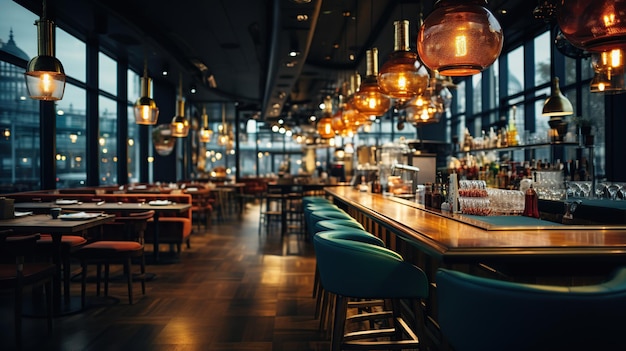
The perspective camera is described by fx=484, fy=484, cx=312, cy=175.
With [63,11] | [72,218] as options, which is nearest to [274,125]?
[63,11]

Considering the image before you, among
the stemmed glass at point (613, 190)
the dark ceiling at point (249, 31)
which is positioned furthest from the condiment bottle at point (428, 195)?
the dark ceiling at point (249, 31)

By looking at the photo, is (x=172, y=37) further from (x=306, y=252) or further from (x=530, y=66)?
(x=530, y=66)

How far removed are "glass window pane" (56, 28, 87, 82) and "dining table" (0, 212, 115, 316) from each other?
4513mm

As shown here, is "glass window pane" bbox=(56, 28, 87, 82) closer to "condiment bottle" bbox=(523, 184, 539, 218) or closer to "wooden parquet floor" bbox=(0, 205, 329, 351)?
"wooden parquet floor" bbox=(0, 205, 329, 351)

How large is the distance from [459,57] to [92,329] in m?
3.34

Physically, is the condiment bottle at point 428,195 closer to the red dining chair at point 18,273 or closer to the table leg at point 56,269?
the red dining chair at point 18,273

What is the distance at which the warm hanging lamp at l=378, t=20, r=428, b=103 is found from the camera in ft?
12.1

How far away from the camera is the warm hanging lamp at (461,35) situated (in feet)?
8.01

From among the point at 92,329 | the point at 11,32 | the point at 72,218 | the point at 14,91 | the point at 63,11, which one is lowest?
the point at 92,329

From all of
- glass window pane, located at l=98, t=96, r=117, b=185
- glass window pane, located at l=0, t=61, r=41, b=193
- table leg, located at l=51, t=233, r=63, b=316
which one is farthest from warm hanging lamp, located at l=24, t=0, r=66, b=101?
glass window pane, located at l=98, t=96, r=117, b=185

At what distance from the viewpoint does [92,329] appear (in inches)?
149

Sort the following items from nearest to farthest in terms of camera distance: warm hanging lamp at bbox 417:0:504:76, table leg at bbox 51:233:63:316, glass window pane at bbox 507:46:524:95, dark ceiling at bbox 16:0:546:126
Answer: warm hanging lamp at bbox 417:0:504:76 < table leg at bbox 51:233:63:316 < dark ceiling at bbox 16:0:546:126 < glass window pane at bbox 507:46:524:95

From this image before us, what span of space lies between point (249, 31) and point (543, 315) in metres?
7.92

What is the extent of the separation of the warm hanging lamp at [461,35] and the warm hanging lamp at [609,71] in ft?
2.32
